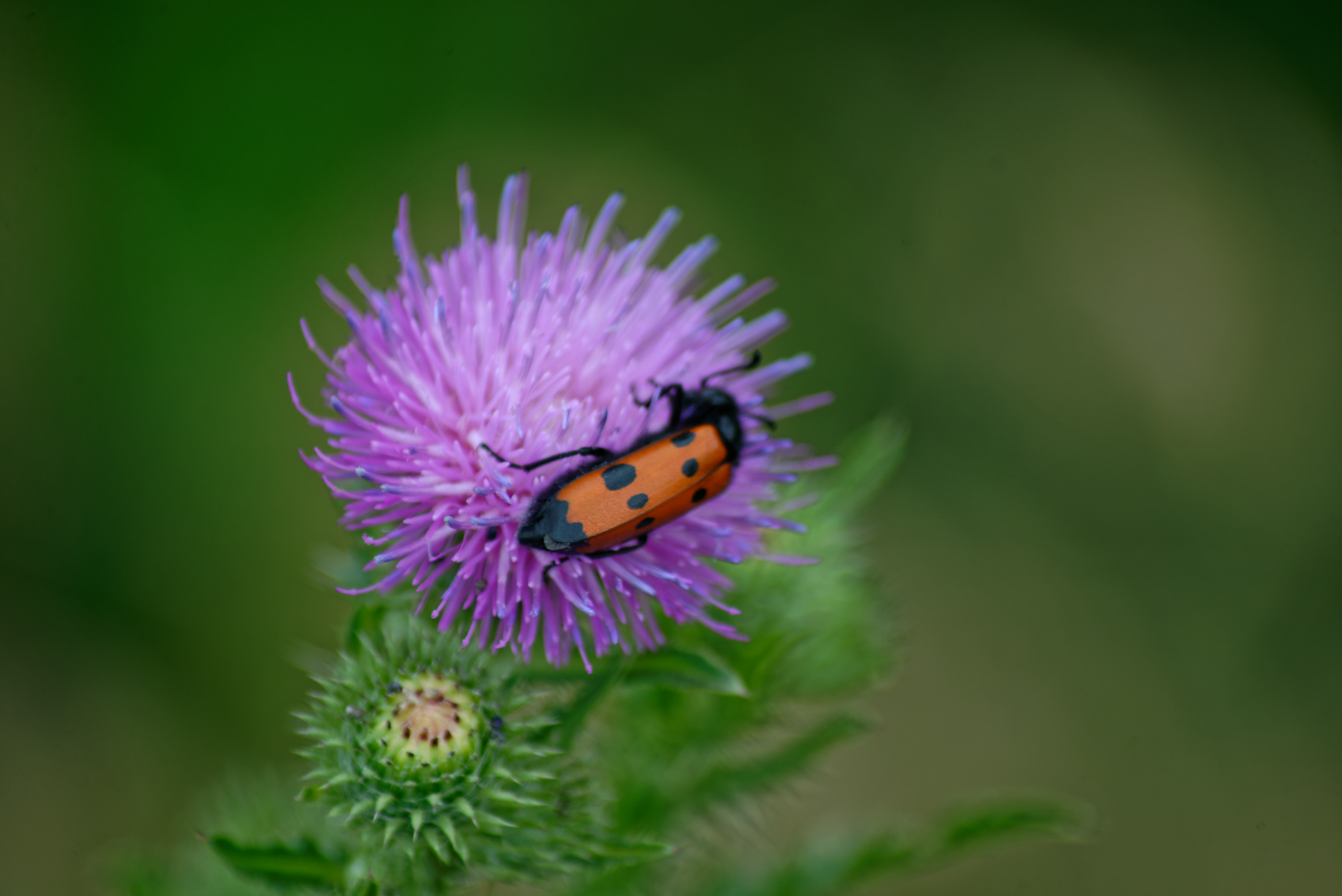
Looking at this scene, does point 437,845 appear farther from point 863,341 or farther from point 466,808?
point 863,341

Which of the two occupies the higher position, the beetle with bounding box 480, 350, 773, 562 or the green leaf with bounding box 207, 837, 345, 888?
the beetle with bounding box 480, 350, 773, 562

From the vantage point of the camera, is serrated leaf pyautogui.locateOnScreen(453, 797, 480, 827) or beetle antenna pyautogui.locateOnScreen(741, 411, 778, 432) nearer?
serrated leaf pyautogui.locateOnScreen(453, 797, 480, 827)

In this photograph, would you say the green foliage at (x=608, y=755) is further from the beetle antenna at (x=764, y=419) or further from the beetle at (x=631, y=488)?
the beetle at (x=631, y=488)

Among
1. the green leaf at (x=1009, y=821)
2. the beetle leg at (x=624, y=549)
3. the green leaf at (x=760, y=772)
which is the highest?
the beetle leg at (x=624, y=549)

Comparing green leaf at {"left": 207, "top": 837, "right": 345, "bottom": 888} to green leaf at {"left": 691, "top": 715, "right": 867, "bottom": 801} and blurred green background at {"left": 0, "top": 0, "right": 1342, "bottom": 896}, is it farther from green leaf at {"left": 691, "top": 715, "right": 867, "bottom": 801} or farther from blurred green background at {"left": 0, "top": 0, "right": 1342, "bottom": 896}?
blurred green background at {"left": 0, "top": 0, "right": 1342, "bottom": 896}

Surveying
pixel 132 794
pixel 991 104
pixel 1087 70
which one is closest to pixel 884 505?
pixel 991 104

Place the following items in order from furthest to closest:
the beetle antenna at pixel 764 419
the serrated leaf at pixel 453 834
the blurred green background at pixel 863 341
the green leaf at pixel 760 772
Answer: the blurred green background at pixel 863 341, the green leaf at pixel 760 772, the beetle antenna at pixel 764 419, the serrated leaf at pixel 453 834

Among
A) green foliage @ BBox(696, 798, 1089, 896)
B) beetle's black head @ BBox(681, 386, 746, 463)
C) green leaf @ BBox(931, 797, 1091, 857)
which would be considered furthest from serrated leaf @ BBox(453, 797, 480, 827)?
green leaf @ BBox(931, 797, 1091, 857)

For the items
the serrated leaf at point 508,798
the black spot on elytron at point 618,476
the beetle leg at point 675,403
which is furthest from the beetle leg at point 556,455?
the serrated leaf at point 508,798
